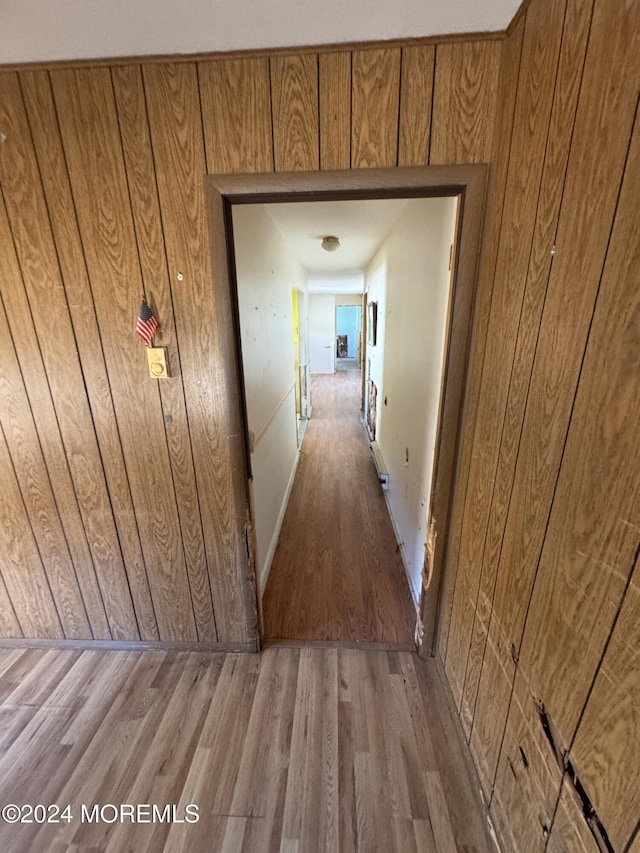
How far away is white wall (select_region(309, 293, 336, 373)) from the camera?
905 centimetres

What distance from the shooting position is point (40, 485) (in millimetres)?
1584

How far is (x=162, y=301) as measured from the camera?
1342 millimetres

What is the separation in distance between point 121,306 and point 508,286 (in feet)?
4.53

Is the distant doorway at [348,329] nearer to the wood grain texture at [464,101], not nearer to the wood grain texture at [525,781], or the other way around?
the wood grain texture at [464,101]

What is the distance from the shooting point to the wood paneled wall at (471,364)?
0.69 metres

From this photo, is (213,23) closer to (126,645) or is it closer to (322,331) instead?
(126,645)

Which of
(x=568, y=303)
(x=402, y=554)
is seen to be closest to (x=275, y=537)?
(x=402, y=554)

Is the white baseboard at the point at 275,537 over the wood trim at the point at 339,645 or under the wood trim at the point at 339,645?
over

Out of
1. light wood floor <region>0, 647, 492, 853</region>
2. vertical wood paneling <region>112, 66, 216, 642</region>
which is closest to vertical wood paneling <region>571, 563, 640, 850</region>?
light wood floor <region>0, 647, 492, 853</region>

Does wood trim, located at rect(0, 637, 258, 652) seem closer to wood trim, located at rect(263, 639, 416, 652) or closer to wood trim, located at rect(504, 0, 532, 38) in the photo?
wood trim, located at rect(263, 639, 416, 652)

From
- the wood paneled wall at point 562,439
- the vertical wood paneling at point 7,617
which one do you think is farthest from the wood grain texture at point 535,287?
the vertical wood paneling at point 7,617

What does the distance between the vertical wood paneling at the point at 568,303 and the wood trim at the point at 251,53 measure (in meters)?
0.52

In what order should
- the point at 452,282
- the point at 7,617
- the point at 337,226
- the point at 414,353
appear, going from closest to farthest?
the point at 452,282 < the point at 7,617 < the point at 414,353 < the point at 337,226

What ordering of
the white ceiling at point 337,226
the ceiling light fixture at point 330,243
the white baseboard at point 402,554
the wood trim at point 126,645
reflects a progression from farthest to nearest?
the ceiling light fixture at point 330,243
the white ceiling at point 337,226
the white baseboard at point 402,554
the wood trim at point 126,645
